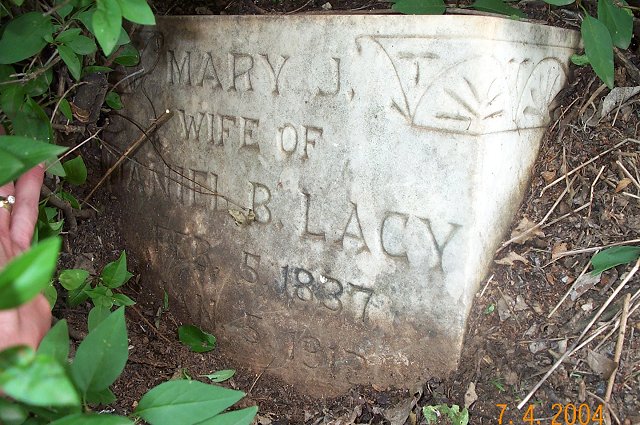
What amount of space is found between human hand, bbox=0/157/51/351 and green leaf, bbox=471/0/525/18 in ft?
4.30

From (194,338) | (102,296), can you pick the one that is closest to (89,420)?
(102,296)

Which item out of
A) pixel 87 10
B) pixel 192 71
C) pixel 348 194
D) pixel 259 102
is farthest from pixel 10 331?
pixel 192 71

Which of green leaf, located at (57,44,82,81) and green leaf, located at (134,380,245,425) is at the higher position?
green leaf, located at (57,44,82,81)

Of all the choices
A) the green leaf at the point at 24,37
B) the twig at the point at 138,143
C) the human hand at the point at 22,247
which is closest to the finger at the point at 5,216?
the human hand at the point at 22,247

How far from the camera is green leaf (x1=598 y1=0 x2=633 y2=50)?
1.83 m

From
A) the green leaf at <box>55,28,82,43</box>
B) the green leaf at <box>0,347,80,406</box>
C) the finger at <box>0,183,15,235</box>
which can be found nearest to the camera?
the green leaf at <box>0,347,80,406</box>

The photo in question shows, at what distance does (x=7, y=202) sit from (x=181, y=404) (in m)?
0.68

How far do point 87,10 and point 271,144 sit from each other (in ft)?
2.46

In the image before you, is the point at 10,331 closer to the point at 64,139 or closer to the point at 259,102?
the point at 259,102

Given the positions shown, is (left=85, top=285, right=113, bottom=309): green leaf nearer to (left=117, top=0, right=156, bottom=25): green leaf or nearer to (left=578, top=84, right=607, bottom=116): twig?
(left=117, top=0, right=156, bottom=25): green leaf

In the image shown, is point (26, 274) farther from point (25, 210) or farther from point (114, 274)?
point (114, 274)

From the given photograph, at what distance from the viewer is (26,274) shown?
596 mm

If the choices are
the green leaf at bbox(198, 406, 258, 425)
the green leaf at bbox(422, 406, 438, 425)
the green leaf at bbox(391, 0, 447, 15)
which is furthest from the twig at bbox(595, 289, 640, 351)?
the green leaf at bbox(198, 406, 258, 425)
